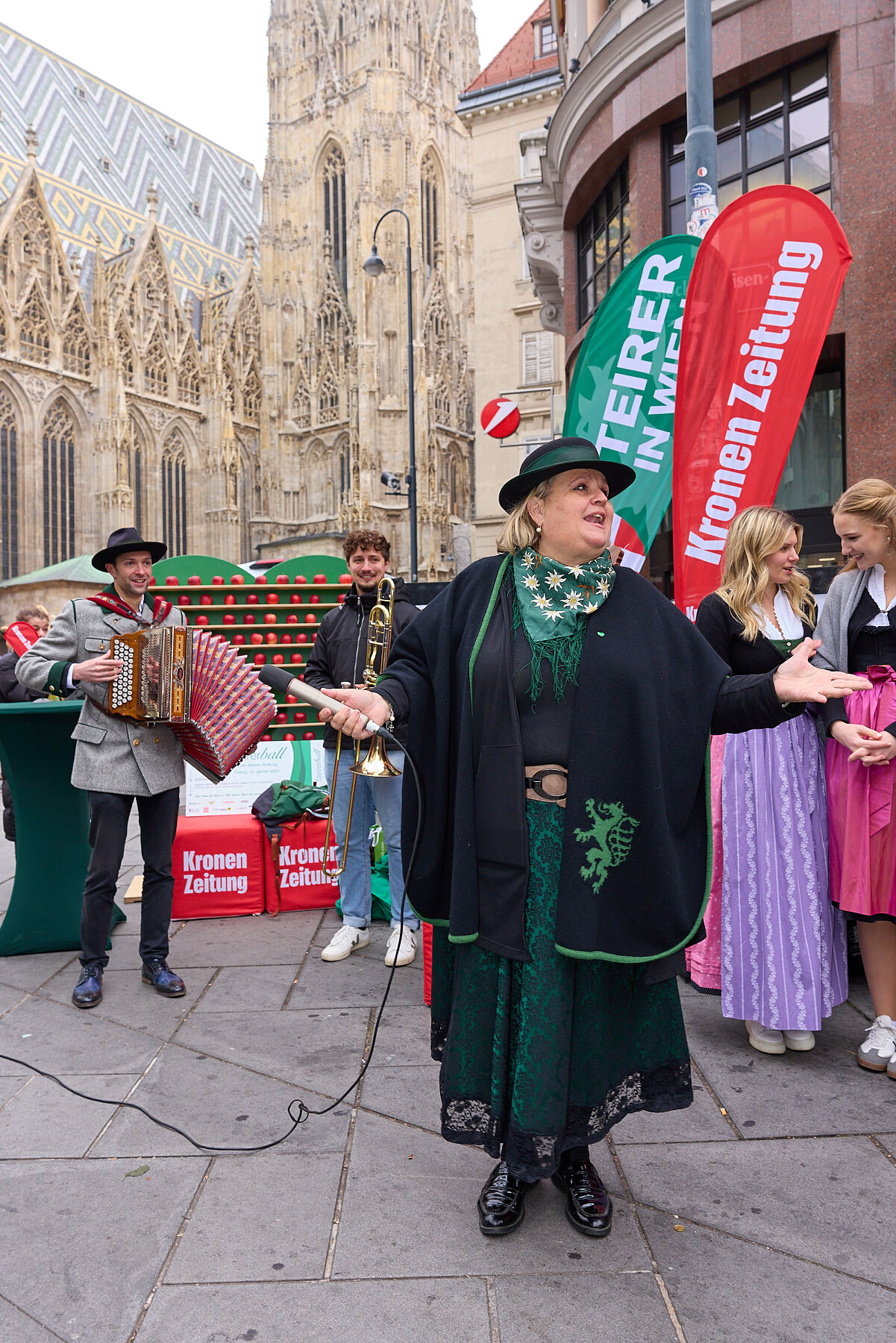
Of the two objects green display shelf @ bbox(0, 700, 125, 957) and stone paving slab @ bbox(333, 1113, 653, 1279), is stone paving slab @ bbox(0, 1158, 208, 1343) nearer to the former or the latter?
stone paving slab @ bbox(333, 1113, 653, 1279)

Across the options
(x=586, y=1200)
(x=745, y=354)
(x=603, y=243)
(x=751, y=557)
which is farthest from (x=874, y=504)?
(x=603, y=243)

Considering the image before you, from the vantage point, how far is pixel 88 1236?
2.47 meters

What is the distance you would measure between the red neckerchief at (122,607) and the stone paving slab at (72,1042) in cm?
201

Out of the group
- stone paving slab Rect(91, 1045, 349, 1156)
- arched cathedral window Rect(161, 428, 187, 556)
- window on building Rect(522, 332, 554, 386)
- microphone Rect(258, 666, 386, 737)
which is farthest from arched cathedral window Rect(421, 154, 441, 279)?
Result: microphone Rect(258, 666, 386, 737)

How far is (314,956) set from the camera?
4957 mm

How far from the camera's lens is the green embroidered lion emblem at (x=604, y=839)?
2303 mm

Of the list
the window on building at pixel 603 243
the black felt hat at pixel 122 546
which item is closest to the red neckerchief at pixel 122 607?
the black felt hat at pixel 122 546

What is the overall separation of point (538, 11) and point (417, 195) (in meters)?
21.9

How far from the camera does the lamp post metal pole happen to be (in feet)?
18.1

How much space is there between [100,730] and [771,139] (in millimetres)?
8377

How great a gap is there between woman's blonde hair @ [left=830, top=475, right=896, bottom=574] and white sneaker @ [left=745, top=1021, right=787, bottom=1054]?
212 cm

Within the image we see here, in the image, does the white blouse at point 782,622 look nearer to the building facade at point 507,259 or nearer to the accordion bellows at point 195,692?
the accordion bellows at point 195,692

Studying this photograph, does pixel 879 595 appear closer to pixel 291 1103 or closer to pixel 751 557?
pixel 751 557

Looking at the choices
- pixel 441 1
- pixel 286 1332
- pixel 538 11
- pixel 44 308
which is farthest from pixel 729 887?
pixel 441 1
